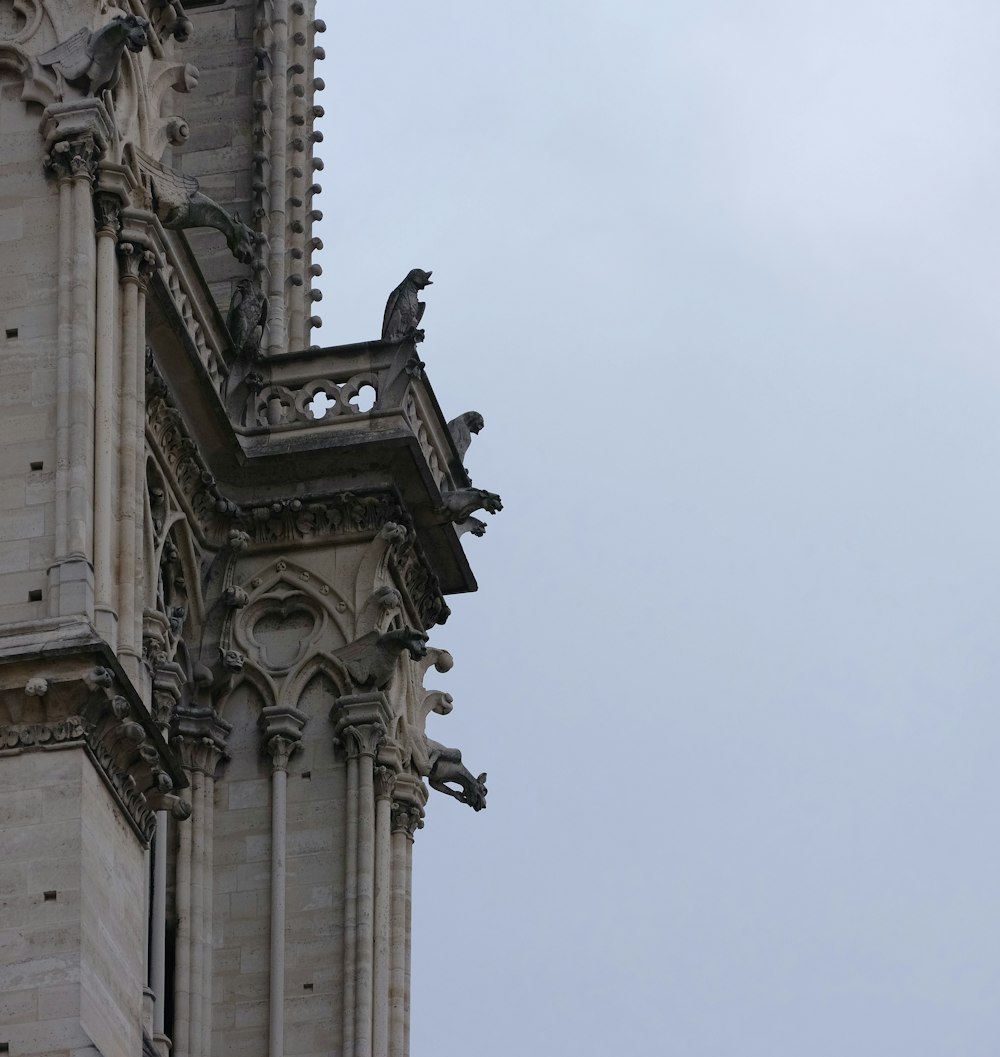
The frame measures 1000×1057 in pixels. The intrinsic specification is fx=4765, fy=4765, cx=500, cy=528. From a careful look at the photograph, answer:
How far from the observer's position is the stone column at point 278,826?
35.2 meters

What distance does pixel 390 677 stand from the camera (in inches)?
1449

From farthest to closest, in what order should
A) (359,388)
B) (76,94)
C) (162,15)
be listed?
(359,388) < (162,15) < (76,94)

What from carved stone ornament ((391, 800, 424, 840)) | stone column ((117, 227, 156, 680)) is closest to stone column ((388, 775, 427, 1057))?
carved stone ornament ((391, 800, 424, 840))

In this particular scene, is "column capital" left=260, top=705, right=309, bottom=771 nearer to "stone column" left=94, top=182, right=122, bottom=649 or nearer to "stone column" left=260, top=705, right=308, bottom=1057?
"stone column" left=260, top=705, right=308, bottom=1057

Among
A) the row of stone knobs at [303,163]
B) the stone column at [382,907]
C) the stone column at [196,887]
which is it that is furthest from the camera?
the row of stone knobs at [303,163]

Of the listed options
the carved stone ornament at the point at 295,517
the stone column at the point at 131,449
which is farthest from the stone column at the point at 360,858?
the stone column at the point at 131,449

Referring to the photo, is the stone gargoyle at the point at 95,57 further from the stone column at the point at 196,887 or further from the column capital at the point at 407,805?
the column capital at the point at 407,805

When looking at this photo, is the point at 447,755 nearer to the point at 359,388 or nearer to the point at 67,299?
the point at 359,388

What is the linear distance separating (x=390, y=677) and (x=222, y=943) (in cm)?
264

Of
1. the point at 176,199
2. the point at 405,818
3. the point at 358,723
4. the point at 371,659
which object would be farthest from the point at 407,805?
the point at 176,199

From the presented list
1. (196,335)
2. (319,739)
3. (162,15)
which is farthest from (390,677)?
(162,15)

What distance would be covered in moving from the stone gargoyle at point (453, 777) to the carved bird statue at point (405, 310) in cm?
327

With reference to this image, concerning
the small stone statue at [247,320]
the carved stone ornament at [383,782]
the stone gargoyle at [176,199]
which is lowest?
the carved stone ornament at [383,782]

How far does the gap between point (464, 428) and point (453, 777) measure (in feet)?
9.97
